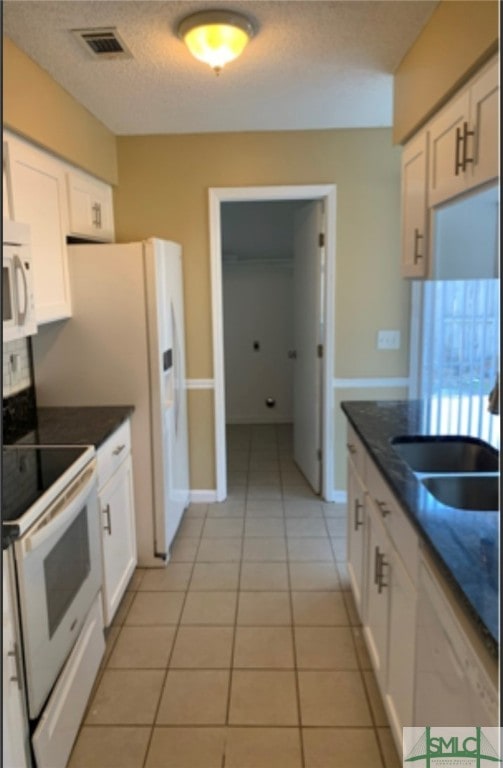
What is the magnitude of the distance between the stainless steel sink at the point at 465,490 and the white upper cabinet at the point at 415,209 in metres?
0.87

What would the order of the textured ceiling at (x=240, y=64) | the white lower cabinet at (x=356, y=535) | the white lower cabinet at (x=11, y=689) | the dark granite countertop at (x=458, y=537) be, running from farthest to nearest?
the white lower cabinet at (x=356, y=535)
the textured ceiling at (x=240, y=64)
the white lower cabinet at (x=11, y=689)
the dark granite countertop at (x=458, y=537)

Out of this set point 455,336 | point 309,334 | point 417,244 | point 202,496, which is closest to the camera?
point 417,244

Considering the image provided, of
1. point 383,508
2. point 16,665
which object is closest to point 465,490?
point 383,508

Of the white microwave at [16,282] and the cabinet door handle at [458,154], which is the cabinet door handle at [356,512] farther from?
the white microwave at [16,282]

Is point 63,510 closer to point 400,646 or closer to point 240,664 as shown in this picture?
point 240,664

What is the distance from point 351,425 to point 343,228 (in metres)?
1.61

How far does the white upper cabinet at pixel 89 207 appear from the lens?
2.80 meters

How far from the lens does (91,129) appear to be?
9.80ft

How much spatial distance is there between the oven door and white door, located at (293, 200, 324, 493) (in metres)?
2.03

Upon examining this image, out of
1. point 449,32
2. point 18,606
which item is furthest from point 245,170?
point 18,606

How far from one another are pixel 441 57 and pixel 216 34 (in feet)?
2.65

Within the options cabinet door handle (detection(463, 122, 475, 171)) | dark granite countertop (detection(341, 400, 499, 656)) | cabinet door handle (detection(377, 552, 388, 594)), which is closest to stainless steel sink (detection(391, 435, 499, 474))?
dark granite countertop (detection(341, 400, 499, 656))

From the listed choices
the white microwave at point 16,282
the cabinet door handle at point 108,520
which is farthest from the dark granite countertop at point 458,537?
the white microwave at point 16,282

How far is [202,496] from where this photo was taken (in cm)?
384
